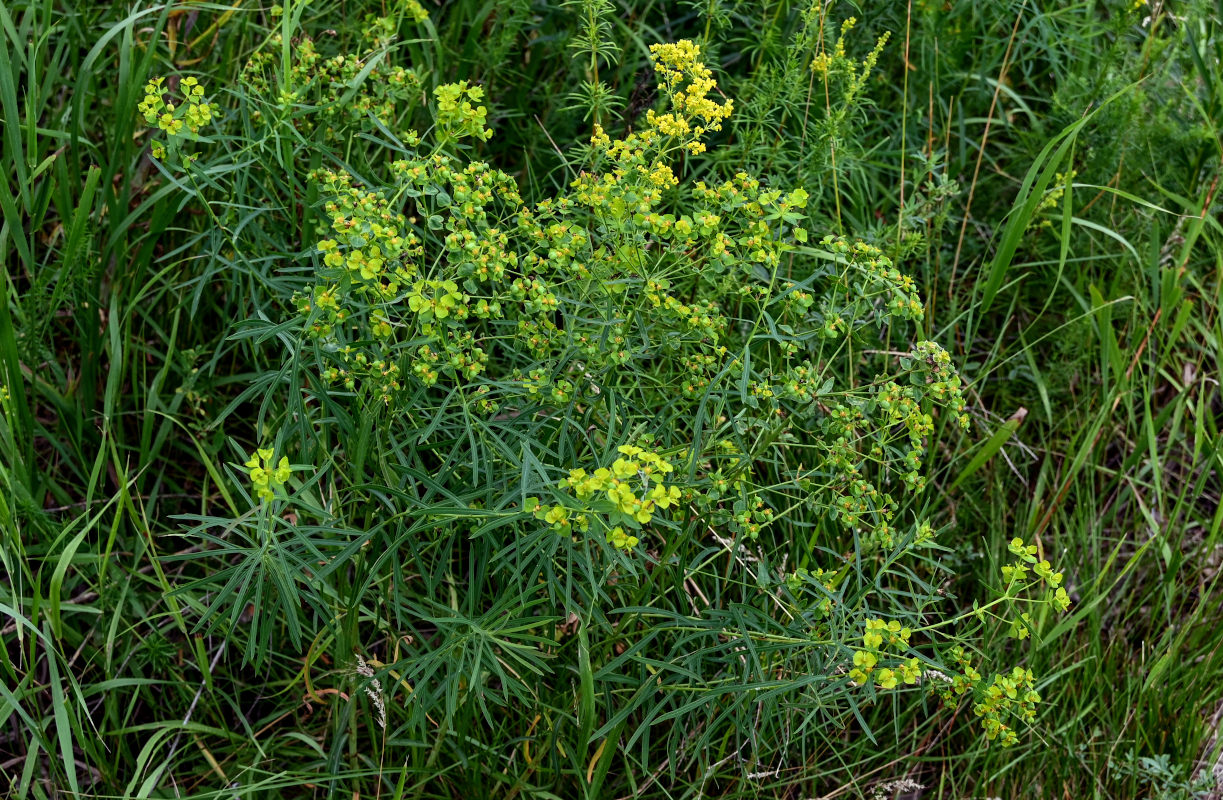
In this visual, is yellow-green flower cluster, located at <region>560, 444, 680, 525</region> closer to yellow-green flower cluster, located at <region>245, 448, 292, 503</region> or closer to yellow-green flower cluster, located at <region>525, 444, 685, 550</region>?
yellow-green flower cluster, located at <region>525, 444, 685, 550</region>

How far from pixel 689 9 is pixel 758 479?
1.47m

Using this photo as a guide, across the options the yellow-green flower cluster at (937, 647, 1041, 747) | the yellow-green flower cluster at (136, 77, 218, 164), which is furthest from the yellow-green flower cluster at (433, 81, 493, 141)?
the yellow-green flower cluster at (937, 647, 1041, 747)

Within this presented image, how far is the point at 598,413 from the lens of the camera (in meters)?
2.27

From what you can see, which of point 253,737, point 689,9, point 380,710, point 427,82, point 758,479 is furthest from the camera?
point 689,9

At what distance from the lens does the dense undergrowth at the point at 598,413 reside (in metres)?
1.94

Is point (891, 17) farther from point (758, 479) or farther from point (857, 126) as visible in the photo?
point (758, 479)

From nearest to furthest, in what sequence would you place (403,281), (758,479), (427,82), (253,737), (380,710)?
(403,281) < (380,710) < (253,737) < (758,479) < (427,82)

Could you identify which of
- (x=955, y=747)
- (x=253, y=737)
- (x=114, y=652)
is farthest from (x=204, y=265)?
(x=955, y=747)

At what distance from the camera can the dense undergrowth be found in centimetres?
194

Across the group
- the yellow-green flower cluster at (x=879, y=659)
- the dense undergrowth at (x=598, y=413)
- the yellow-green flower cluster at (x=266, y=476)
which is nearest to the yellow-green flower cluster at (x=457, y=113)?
the dense undergrowth at (x=598, y=413)

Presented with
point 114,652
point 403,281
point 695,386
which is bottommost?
point 114,652

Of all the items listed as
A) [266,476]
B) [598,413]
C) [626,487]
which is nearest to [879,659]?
[626,487]

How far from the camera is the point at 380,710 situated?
2033 mm

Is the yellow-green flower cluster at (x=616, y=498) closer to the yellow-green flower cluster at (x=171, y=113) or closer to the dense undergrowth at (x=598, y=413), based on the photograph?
the dense undergrowth at (x=598, y=413)
